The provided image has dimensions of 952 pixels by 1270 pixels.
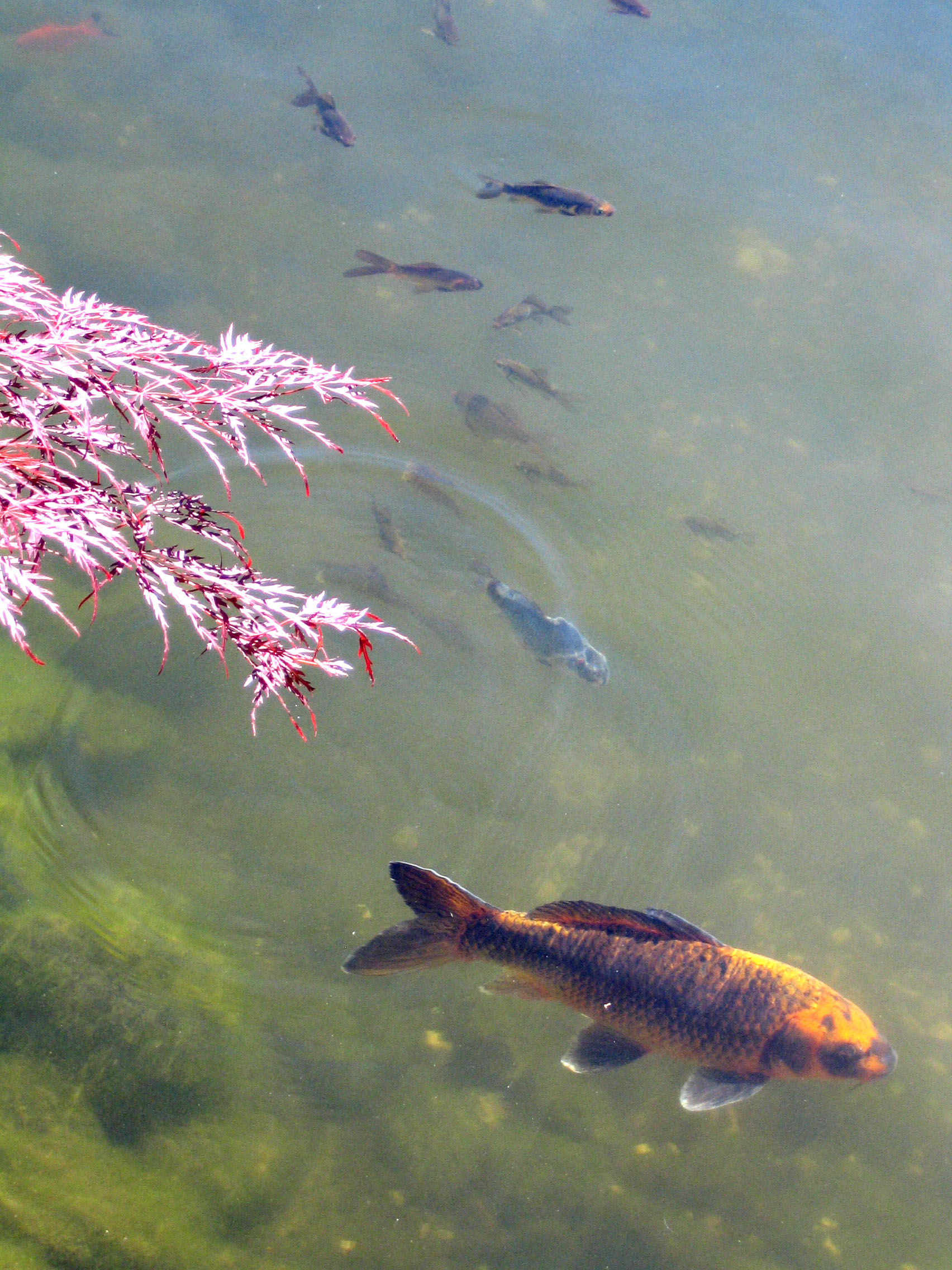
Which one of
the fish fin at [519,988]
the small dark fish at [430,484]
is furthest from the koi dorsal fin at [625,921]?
the small dark fish at [430,484]

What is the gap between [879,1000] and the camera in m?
4.66

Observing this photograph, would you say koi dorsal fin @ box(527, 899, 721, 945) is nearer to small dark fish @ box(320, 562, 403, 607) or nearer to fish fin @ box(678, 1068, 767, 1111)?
fish fin @ box(678, 1068, 767, 1111)

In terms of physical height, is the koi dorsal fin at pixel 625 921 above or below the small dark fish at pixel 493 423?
below

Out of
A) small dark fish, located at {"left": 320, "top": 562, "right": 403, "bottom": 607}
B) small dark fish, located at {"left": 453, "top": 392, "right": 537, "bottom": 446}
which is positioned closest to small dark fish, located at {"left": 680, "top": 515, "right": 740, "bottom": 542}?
small dark fish, located at {"left": 453, "top": 392, "right": 537, "bottom": 446}

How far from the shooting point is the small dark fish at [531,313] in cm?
709

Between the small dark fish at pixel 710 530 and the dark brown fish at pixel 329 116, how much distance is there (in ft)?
16.4

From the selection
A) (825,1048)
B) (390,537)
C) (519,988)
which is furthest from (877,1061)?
(390,537)

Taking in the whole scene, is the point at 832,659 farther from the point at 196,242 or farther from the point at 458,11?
the point at 458,11

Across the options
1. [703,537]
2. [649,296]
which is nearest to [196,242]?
[649,296]

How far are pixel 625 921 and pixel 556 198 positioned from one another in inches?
236

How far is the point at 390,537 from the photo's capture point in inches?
237

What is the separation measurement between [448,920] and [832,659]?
3530mm

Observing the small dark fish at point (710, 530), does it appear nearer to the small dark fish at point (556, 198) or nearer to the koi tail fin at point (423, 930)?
the small dark fish at point (556, 198)

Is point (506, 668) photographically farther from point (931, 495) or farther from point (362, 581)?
point (931, 495)
